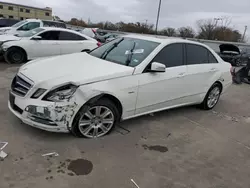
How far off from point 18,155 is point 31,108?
2.02 ft

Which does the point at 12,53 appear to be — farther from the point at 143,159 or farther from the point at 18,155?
the point at 143,159

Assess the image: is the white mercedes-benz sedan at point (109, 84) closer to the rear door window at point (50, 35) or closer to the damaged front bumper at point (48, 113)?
the damaged front bumper at point (48, 113)

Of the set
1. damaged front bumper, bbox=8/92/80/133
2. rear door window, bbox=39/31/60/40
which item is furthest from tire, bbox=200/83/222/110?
rear door window, bbox=39/31/60/40

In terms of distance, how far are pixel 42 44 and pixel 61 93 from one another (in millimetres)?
6460

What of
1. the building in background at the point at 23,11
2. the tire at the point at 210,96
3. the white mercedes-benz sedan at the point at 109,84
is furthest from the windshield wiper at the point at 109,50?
the building in background at the point at 23,11

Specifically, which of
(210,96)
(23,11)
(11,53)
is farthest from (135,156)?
(23,11)

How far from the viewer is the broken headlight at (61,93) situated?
345 centimetres

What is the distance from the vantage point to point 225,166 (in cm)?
353

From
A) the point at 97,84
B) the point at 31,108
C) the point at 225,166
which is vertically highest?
the point at 97,84

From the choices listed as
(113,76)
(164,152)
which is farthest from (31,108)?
(164,152)

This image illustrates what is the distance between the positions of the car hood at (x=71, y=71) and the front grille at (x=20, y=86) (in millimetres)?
100

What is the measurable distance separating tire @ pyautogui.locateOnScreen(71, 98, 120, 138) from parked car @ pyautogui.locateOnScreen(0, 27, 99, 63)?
637 cm

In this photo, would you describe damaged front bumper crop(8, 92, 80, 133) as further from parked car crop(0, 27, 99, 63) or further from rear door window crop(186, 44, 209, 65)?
parked car crop(0, 27, 99, 63)

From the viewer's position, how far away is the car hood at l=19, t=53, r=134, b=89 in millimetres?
3537
